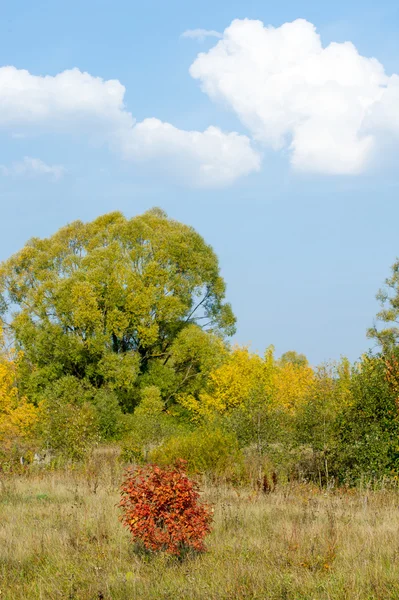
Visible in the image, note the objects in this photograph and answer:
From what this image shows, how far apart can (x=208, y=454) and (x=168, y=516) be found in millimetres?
9481

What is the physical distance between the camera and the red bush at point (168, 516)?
323 inches

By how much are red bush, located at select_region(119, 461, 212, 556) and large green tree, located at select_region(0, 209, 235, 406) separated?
89.2 ft

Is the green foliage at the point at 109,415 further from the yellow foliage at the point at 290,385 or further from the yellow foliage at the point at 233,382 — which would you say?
the yellow foliage at the point at 290,385

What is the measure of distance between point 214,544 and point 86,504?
3551mm

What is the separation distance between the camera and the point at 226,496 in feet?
42.5

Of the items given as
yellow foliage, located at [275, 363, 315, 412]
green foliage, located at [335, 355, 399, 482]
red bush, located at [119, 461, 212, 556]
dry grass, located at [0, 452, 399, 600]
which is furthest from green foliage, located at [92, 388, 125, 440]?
red bush, located at [119, 461, 212, 556]

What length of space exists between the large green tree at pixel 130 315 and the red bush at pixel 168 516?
2719cm

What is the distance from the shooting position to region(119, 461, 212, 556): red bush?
26.9ft

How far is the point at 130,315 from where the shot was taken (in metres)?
37.7

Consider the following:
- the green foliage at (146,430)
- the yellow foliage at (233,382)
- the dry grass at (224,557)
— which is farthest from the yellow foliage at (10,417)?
the dry grass at (224,557)

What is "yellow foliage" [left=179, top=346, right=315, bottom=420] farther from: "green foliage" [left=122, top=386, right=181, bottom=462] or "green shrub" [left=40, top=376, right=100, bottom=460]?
"green shrub" [left=40, top=376, right=100, bottom=460]

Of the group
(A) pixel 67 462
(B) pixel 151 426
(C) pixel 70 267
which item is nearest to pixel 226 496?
(A) pixel 67 462

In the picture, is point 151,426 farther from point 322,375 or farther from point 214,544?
point 214,544

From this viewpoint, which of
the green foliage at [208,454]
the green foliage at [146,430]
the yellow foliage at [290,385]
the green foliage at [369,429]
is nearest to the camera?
the green foliage at [208,454]
